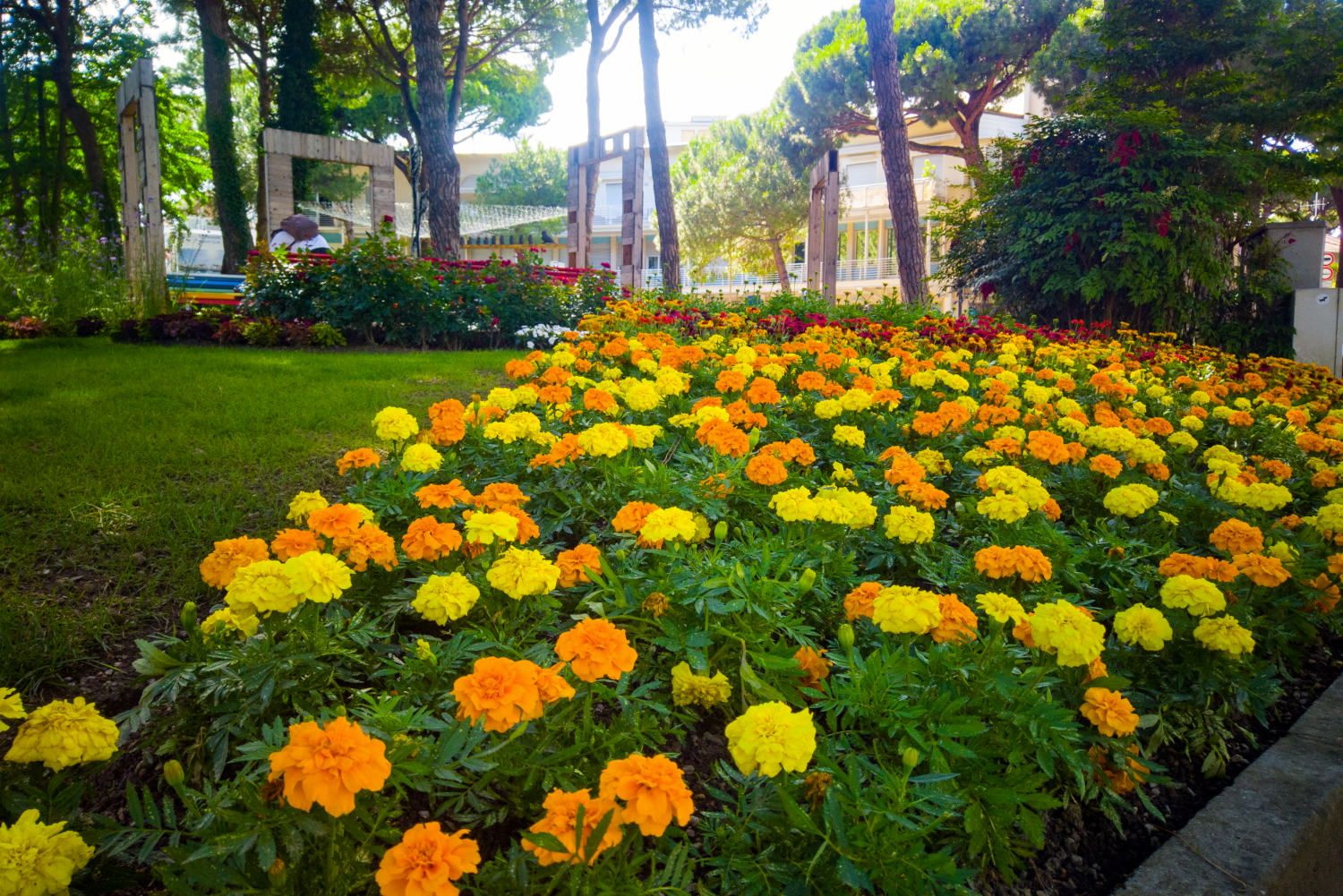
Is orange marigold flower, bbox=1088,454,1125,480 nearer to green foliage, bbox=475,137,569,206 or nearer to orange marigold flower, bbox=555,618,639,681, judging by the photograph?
orange marigold flower, bbox=555,618,639,681

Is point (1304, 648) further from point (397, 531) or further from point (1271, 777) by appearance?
point (397, 531)

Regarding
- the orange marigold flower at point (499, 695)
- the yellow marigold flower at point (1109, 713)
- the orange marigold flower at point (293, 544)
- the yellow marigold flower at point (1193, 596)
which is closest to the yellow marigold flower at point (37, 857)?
the orange marigold flower at point (499, 695)

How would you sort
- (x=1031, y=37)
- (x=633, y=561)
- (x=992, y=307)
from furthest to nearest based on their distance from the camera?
(x=1031, y=37) < (x=992, y=307) < (x=633, y=561)

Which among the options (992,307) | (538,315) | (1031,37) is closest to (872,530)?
(538,315)

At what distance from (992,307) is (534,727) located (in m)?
10.6

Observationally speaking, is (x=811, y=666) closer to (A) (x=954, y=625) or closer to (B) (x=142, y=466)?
(A) (x=954, y=625)

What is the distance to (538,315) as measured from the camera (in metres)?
8.00

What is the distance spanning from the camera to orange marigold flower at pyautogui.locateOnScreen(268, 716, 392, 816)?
37.7 inches

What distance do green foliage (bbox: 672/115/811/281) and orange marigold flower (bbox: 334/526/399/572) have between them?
2740 centimetres

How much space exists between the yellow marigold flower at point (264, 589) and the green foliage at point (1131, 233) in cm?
911

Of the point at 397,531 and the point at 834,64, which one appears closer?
the point at 397,531

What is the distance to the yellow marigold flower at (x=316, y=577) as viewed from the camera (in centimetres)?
135

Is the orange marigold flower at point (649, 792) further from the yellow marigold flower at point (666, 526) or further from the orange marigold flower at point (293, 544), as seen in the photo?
the orange marigold flower at point (293, 544)

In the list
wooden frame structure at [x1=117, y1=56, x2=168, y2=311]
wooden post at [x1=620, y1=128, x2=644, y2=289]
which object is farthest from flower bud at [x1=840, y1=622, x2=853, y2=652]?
wooden post at [x1=620, y1=128, x2=644, y2=289]
